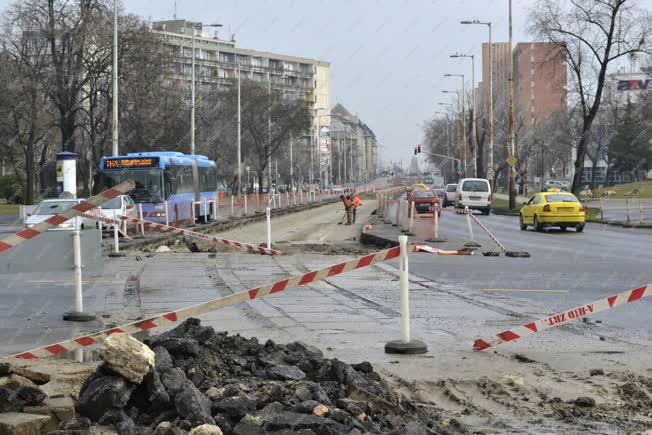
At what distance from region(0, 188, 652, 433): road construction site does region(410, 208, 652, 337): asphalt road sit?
1.6 inches

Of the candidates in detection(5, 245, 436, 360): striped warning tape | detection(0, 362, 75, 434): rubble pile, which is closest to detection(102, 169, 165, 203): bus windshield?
detection(5, 245, 436, 360): striped warning tape

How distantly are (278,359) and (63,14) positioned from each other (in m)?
46.9

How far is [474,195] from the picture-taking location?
59.3 m

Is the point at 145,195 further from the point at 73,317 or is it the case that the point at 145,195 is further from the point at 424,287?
the point at 73,317

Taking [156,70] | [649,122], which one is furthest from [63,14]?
[649,122]

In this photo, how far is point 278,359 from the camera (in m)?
7.81

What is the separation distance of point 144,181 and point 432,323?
26.9 meters

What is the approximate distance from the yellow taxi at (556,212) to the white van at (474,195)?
20602 mm

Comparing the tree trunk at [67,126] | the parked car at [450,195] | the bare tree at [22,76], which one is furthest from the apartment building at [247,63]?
the tree trunk at [67,126]

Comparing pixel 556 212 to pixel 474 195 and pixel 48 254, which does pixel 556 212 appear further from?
pixel 48 254

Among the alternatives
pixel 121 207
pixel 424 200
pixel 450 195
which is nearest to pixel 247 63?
pixel 450 195

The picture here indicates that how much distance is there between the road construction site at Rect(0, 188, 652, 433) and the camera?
7.31 m

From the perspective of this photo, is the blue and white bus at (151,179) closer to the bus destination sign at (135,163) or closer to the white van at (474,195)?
the bus destination sign at (135,163)

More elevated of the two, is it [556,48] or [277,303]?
[556,48]
